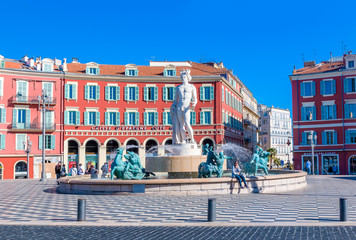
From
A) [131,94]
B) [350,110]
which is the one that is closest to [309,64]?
[350,110]

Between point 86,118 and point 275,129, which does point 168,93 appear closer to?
point 86,118

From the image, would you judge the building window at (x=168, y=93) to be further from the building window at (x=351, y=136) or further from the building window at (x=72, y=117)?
the building window at (x=351, y=136)

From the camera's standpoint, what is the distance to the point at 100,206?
13992 millimetres

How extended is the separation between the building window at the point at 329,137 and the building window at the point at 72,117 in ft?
89.1

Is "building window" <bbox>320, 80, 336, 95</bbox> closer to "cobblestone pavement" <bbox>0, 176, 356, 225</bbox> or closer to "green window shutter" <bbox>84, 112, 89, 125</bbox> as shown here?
"green window shutter" <bbox>84, 112, 89, 125</bbox>

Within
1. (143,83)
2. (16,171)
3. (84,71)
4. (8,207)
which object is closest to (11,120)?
(16,171)

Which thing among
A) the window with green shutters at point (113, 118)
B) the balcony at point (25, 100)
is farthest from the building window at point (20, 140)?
the window with green shutters at point (113, 118)

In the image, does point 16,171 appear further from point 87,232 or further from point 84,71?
point 87,232

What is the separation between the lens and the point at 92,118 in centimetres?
4931

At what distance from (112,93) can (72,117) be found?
5273mm

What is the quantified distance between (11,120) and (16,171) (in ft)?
17.6

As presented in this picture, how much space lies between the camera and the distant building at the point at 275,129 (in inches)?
4656

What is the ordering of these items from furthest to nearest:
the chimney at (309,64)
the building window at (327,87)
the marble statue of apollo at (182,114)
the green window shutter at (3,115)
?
the chimney at (309,64)
the building window at (327,87)
the green window shutter at (3,115)
the marble statue of apollo at (182,114)

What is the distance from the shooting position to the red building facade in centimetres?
4650
